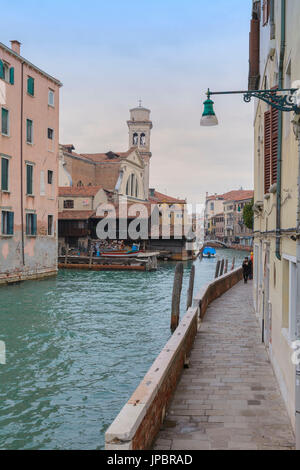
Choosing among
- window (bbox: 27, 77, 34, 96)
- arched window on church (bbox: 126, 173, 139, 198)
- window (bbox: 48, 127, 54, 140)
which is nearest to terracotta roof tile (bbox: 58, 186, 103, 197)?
arched window on church (bbox: 126, 173, 139, 198)

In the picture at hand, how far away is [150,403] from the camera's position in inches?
179

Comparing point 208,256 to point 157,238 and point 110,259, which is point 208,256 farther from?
point 110,259

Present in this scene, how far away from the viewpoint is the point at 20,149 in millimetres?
24125

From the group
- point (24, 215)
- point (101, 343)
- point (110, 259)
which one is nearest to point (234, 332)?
point (101, 343)

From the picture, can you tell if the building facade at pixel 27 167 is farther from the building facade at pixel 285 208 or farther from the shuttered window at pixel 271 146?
the building facade at pixel 285 208

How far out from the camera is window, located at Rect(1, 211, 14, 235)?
75.4 feet

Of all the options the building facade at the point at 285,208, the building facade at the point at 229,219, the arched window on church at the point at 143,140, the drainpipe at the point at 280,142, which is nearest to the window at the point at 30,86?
the building facade at the point at 285,208

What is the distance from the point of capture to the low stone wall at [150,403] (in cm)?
381

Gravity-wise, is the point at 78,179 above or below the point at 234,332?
above

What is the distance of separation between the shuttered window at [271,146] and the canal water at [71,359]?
4320mm

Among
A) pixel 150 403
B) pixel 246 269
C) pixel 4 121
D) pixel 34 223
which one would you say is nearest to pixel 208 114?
pixel 150 403

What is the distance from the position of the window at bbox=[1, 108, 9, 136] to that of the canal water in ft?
25.1

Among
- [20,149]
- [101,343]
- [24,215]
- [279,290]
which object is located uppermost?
[20,149]
